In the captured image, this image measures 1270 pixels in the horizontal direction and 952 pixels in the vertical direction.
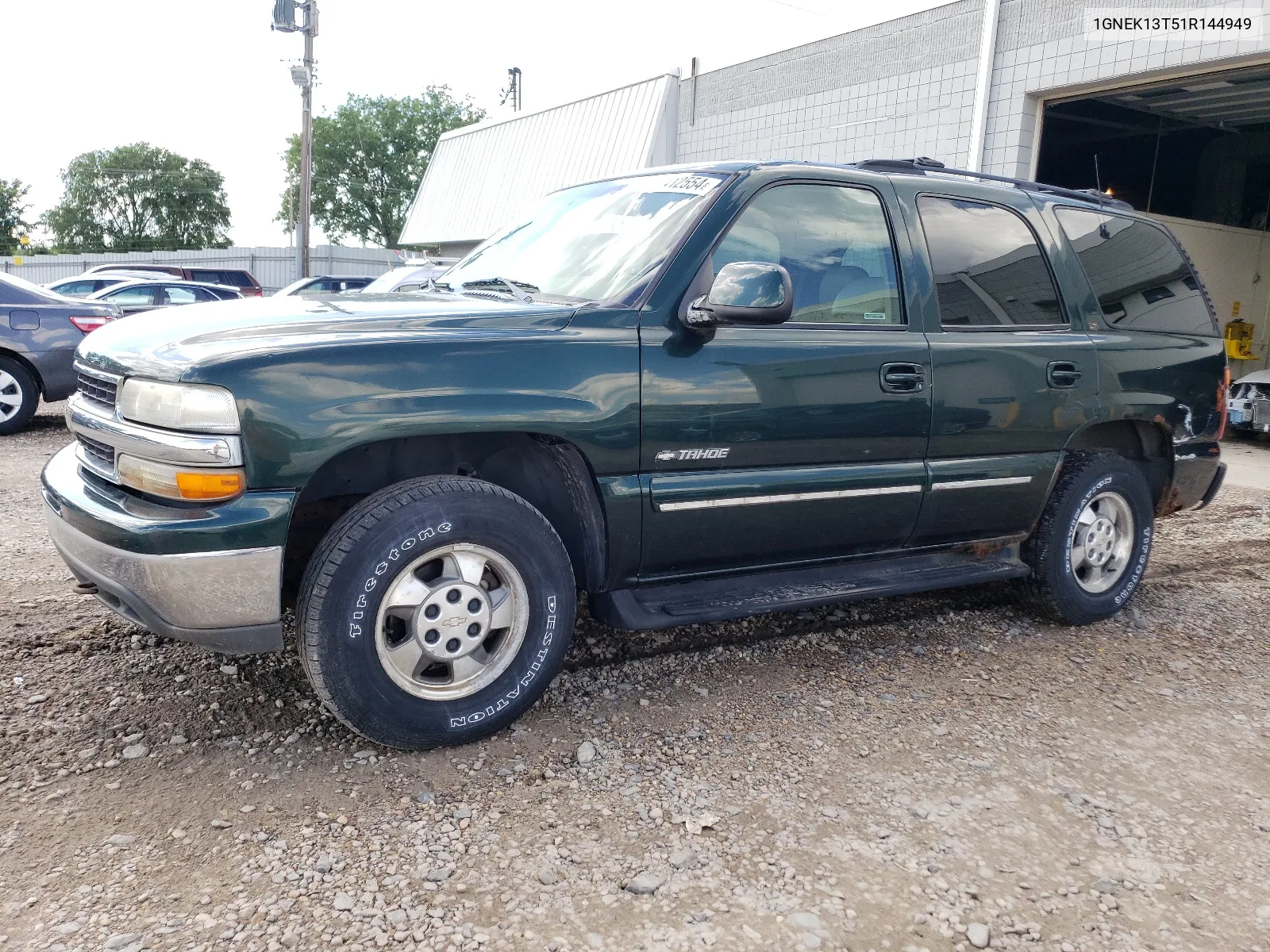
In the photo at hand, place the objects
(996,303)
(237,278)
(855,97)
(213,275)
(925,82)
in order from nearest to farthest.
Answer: (996,303), (925,82), (855,97), (237,278), (213,275)

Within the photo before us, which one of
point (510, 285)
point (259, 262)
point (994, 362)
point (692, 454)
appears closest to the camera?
point (692, 454)

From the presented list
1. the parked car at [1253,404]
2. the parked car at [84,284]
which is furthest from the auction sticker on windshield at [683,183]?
Answer: the parked car at [84,284]

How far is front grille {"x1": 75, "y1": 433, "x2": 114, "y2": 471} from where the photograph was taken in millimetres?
2932

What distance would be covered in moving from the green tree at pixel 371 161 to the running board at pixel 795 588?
6330 centimetres

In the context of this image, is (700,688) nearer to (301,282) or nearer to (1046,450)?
(1046,450)

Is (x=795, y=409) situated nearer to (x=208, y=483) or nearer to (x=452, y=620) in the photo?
(x=452, y=620)

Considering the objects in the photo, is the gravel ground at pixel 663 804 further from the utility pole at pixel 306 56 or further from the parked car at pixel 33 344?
the utility pole at pixel 306 56

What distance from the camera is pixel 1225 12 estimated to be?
9.96 m

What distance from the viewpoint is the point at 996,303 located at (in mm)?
4059

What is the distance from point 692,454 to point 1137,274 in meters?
2.66

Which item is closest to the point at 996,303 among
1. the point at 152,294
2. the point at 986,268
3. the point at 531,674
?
the point at 986,268

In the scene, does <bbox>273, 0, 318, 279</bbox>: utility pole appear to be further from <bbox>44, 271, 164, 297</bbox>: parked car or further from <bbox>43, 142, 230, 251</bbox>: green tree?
<bbox>43, 142, 230, 251</bbox>: green tree

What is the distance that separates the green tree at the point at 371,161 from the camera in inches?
2507

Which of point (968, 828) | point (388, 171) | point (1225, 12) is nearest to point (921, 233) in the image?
point (968, 828)
